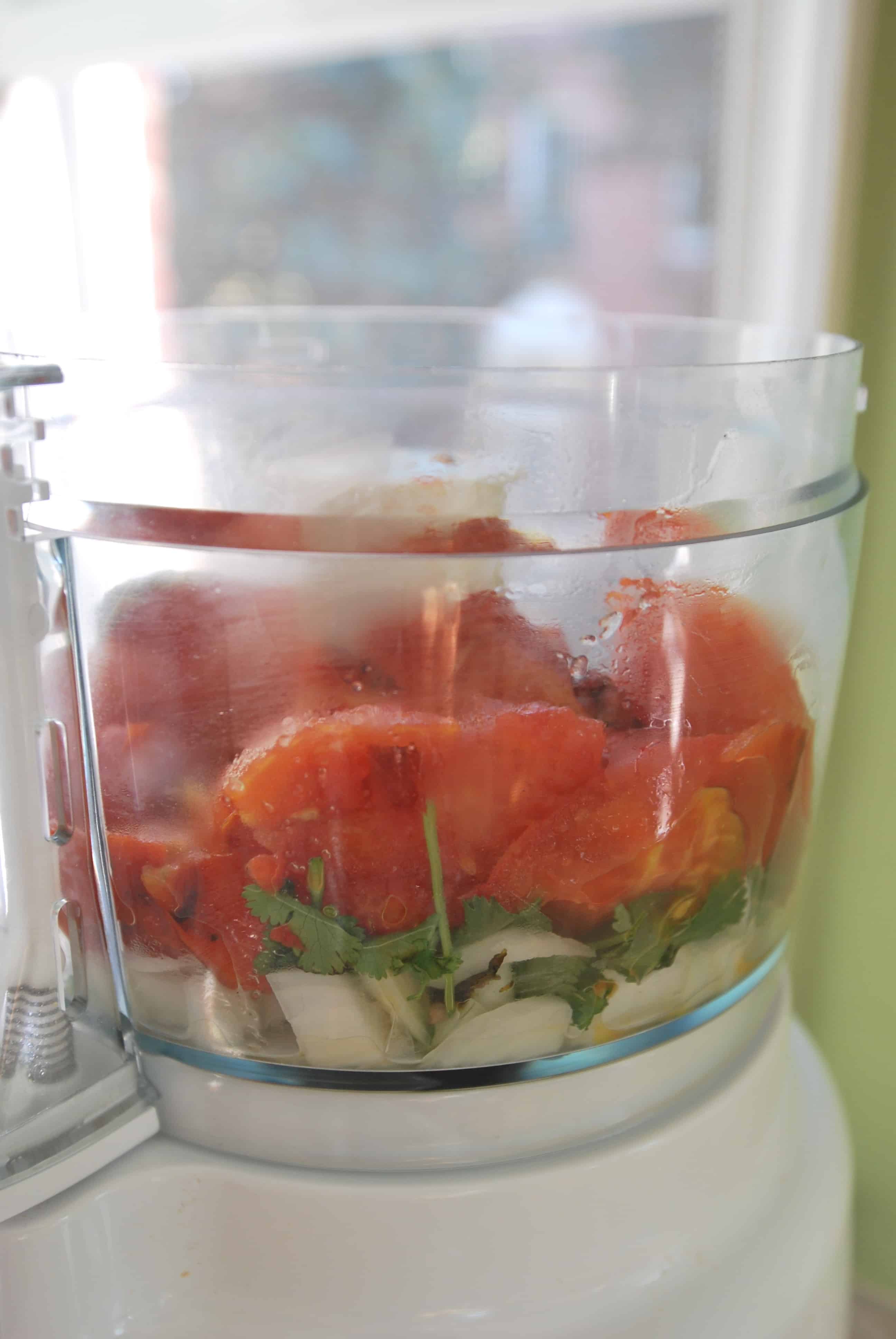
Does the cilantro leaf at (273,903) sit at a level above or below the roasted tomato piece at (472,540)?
below

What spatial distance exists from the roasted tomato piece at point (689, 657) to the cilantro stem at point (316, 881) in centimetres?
14

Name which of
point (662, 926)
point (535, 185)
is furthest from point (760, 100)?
point (662, 926)

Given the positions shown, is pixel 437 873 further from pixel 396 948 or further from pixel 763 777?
pixel 763 777

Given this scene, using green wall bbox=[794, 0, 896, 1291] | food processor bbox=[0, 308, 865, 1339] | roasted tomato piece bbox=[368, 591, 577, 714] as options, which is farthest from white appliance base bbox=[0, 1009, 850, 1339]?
green wall bbox=[794, 0, 896, 1291]

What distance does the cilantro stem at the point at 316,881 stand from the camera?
432mm

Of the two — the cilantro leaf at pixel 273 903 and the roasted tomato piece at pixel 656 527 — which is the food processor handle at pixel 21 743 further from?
the roasted tomato piece at pixel 656 527

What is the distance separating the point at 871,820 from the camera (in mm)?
853

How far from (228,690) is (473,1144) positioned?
8.7 inches

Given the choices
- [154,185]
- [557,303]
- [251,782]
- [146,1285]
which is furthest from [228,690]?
[154,185]

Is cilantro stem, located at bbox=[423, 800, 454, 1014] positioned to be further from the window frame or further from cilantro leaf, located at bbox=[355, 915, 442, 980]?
the window frame

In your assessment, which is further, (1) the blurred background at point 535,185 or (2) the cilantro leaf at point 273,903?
(1) the blurred background at point 535,185

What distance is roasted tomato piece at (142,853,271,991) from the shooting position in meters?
0.44

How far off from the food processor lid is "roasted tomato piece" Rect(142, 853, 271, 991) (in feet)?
0.42

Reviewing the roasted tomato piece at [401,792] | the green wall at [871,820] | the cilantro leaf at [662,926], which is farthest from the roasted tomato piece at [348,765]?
the green wall at [871,820]
